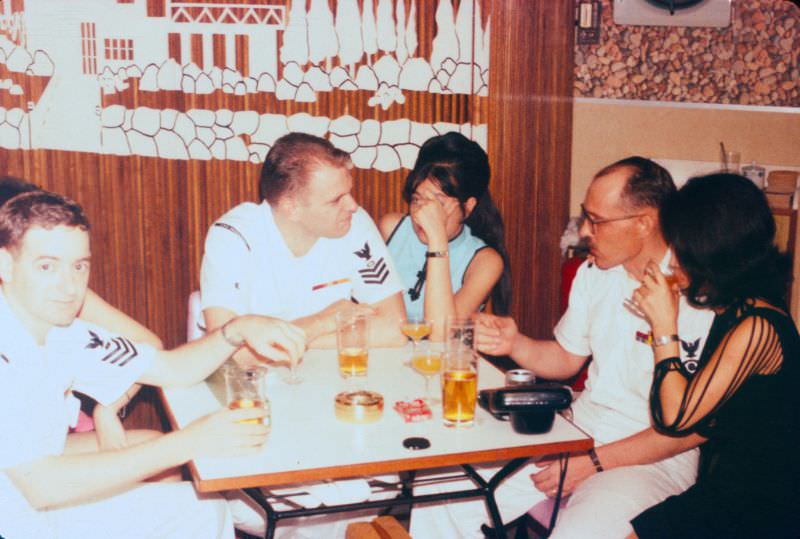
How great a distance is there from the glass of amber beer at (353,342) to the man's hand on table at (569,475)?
2.13 feet

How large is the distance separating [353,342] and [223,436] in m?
0.57

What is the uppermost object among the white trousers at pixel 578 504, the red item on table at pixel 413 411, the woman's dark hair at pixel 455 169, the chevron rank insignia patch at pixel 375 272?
the woman's dark hair at pixel 455 169

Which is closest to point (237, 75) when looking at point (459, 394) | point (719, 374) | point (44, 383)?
point (44, 383)

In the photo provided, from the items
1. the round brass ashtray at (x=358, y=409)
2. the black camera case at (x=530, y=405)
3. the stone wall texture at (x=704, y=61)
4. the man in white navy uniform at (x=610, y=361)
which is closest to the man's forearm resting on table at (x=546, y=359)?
the man in white navy uniform at (x=610, y=361)

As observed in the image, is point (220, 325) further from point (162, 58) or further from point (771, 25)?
point (771, 25)

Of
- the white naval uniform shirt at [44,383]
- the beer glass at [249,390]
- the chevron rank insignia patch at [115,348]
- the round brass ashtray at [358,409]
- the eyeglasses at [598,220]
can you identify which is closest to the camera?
the white naval uniform shirt at [44,383]

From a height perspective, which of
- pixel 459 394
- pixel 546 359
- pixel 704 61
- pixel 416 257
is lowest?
pixel 546 359

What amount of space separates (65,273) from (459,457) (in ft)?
3.23

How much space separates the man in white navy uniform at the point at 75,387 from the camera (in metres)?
1.85

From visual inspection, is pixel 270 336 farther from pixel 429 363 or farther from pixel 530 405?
pixel 530 405

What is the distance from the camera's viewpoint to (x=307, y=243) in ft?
9.85

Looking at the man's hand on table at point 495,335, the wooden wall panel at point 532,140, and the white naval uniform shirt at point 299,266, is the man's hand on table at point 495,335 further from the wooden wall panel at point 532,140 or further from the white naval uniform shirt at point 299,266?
the wooden wall panel at point 532,140

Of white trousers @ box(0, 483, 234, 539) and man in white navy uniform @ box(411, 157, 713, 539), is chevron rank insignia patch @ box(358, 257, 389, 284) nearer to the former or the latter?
man in white navy uniform @ box(411, 157, 713, 539)

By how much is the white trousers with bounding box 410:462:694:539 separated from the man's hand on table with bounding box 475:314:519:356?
373 millimetres
